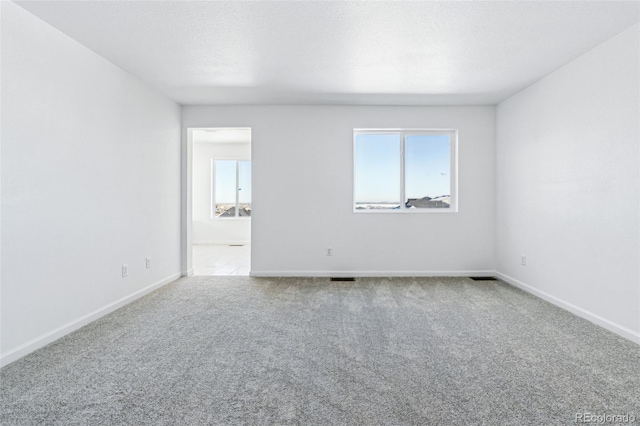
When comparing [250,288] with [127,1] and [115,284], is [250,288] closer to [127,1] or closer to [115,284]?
[115,284]

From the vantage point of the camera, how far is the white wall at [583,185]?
8.36 ft

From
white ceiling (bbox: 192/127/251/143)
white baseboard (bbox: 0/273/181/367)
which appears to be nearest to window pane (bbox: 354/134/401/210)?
white ceiling (bbox: 192/127/251/143)

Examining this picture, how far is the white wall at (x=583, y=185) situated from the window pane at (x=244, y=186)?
6122 millimetres

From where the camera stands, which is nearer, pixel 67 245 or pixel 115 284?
pixel 67 245

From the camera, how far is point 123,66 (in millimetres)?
3262

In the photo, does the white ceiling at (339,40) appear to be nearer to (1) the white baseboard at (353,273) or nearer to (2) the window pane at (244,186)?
(1) the white baseboard at (353,273)

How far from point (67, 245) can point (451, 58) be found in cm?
381

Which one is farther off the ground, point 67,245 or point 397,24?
point 397,24

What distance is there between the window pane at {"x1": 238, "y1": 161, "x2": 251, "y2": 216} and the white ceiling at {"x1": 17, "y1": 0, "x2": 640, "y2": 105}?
4460mm

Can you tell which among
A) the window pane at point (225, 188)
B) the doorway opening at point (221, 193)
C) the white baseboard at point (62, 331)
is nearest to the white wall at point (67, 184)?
the white baseboard at point (62, 331)

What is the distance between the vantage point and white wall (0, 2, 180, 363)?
219 centimetres

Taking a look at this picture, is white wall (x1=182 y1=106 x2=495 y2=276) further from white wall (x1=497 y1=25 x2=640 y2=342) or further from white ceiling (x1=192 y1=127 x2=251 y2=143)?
white ceiling (x1=192 y1=127 x2=251 y2=143)

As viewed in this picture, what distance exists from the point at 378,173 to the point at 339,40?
2.48 metres

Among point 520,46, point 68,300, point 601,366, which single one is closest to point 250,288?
point 68,300
